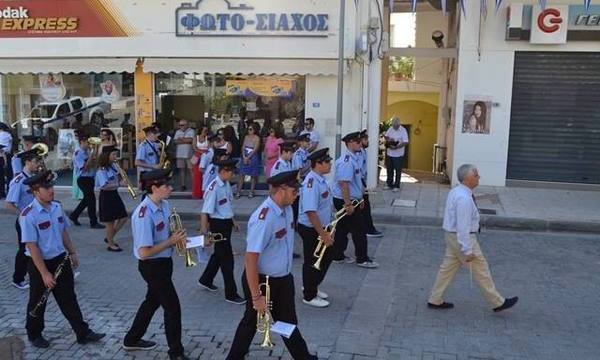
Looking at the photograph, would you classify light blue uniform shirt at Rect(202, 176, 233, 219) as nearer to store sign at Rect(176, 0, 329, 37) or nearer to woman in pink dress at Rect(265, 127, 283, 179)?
woman in pink dress at Rect(265, 127, 283, 179)

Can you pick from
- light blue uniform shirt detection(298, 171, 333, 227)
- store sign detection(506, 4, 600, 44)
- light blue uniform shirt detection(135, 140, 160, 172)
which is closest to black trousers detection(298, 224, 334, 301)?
light blue uniform shirt detection(298, 171, 333, 227)

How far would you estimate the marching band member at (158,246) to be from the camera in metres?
5.15

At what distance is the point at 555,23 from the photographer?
44.7 feet

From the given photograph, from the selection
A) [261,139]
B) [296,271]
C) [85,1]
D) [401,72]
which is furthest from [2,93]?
[401,72]

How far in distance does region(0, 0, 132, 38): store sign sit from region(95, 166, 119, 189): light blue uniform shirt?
553 centimetres

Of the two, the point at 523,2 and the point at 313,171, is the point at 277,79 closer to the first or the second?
the point at 523,2

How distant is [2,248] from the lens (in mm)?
9406

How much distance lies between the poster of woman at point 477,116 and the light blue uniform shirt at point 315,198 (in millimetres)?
8226

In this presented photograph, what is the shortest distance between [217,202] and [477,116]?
906 centimetres

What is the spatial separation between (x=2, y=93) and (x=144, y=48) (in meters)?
3.97

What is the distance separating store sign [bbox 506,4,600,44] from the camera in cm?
1355

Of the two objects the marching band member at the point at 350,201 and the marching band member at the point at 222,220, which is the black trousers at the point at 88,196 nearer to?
the marching band member at the point at 222,220

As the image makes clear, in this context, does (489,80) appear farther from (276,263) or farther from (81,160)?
(276,263)

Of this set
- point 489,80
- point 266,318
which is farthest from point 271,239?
point 489,80
